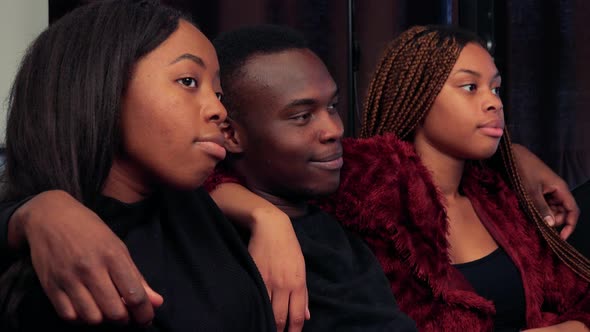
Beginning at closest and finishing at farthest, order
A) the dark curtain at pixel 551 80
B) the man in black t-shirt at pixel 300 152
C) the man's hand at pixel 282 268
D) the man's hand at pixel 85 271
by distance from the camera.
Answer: the man's hand at pixel 85 271 → the man's hand at pixel 282 268 → the man in black t-shirt at pixel 300 152 → the dark curtain at pixel 551 80

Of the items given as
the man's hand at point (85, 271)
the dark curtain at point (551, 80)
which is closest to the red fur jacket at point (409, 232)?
the man's hand at point (85, 271)

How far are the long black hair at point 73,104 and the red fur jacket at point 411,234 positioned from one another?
17.8 inches

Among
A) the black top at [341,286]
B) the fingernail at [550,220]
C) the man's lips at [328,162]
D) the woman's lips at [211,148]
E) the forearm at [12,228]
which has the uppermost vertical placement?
the woman's lips at [211,148]

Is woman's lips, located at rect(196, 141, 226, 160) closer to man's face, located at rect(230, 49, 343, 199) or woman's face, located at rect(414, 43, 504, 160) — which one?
man's face, located at rect(230, 49, 343, 199)

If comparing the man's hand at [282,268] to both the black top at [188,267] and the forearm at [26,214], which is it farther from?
the forearm at [26,214]

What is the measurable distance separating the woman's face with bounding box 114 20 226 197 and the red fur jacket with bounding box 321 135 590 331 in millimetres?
396

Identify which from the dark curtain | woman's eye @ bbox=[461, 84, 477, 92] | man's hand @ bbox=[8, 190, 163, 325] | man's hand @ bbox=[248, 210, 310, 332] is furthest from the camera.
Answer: the dark curtain

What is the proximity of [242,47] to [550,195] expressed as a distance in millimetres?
633

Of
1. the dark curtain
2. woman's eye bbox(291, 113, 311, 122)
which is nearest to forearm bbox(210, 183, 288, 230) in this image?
woman's eye bbox(291, 113, 311, 122)

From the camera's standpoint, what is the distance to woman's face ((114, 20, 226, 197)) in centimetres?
81

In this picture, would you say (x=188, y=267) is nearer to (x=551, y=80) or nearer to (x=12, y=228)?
(x=12, y=228)

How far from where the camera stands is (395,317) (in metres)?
1.05

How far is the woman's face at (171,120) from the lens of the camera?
2.65 ft

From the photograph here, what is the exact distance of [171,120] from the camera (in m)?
0.81
